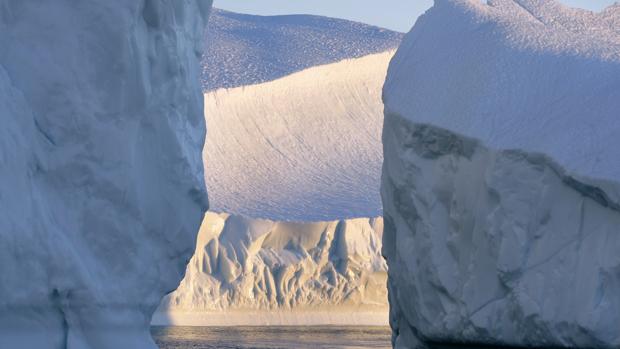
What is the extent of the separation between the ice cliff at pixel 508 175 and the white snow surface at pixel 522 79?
11 mm

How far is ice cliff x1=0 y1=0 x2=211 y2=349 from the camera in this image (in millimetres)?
7715

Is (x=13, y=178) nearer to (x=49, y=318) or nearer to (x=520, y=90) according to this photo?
(x=49, y=318)

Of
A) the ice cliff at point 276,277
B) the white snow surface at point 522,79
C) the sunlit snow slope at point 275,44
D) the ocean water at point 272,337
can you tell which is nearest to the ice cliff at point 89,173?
the white snow surface at point 522,79

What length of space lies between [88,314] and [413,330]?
3429mm

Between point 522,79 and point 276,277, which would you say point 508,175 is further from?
point 276,277

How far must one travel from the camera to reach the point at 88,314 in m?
8.23

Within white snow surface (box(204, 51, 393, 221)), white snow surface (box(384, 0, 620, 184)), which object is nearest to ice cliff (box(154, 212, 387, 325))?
white snow surface (box(204, 51, 393, 221))

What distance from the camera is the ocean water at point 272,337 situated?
17953 millimetres

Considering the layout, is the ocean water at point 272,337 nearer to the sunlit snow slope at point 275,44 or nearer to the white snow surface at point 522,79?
the sunlit snow slope at point 275,44

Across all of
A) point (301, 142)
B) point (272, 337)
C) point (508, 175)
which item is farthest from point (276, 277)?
point (508, 175)

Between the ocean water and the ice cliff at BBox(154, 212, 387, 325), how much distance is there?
33 cm

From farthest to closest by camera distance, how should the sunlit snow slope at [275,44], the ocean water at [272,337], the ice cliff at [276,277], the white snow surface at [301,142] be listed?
the sunlit snow slope at [275,44]
the white snow surface at [301,142]
the ice cliff at [276,277]
the ocean water at [272,337]

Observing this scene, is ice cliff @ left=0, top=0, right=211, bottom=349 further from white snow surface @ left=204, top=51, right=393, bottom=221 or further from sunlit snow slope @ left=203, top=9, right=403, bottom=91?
sunlit snow slope @ left=203, top=9, right=403, bottom=91

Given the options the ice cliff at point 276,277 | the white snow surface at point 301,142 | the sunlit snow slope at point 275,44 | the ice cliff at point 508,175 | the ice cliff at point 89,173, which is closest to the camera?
the ice cliff at point 89,173
